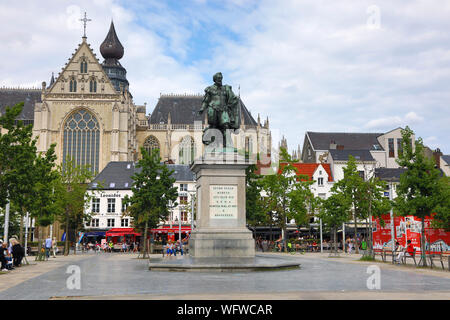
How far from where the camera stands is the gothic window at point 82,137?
74.7 m

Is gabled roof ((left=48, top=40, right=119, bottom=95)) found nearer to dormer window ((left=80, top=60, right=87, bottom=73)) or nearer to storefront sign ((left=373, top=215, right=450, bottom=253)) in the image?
dormer window ((left=80, top=60, right=87, bottom=73))

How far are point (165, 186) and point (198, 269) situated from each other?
19713mm

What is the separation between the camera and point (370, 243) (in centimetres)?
2645

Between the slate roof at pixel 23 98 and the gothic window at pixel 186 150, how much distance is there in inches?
1121

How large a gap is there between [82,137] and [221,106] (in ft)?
208

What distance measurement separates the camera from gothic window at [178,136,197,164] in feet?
283

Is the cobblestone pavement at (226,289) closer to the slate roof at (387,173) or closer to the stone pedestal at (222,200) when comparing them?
the stone pedestal at (222,200)

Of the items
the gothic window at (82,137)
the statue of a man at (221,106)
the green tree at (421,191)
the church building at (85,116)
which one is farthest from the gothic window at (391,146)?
the statue of a man at (221,106)

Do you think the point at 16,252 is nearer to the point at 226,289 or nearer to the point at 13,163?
the point at 13,163

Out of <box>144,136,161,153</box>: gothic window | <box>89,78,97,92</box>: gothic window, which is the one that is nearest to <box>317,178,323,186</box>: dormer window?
<box>144,136,161,153</box>: gothic window

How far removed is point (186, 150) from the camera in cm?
8681

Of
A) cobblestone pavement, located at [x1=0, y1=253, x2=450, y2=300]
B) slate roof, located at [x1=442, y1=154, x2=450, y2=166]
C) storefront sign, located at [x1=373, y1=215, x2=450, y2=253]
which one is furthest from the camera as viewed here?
slate roof, located at [x1=442, y1=154, x2=450, y2=166]
